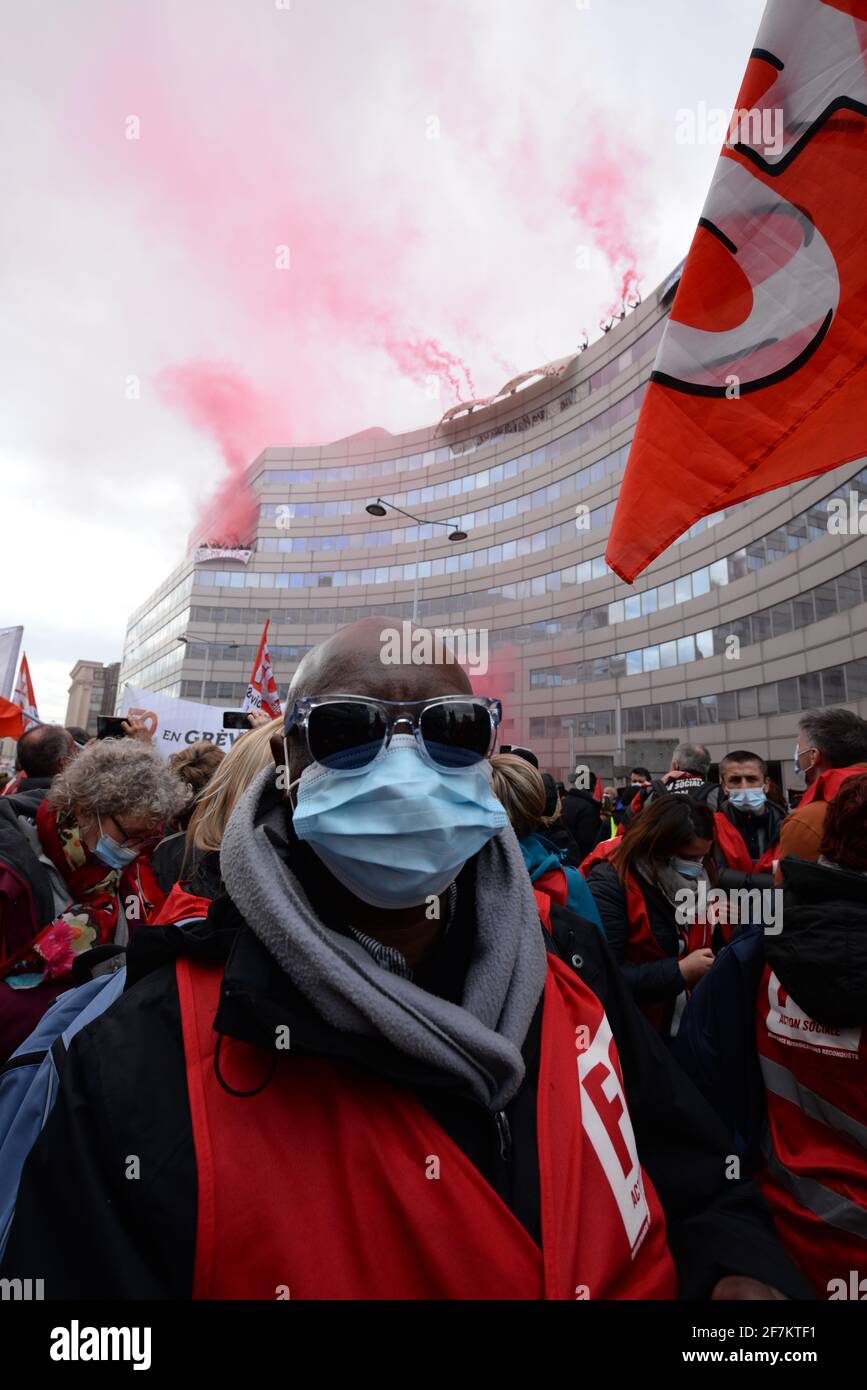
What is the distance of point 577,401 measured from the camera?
3728cm

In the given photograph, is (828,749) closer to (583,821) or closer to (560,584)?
(583,821)

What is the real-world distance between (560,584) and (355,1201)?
36.7 meters

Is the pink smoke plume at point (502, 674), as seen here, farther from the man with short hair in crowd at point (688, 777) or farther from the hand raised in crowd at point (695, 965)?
the hand raised in crowd at point (695, 965)

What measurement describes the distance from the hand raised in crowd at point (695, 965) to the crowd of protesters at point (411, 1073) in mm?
873

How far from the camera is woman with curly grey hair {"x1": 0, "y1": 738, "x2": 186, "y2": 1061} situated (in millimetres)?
2555

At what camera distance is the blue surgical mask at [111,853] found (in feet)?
10.3

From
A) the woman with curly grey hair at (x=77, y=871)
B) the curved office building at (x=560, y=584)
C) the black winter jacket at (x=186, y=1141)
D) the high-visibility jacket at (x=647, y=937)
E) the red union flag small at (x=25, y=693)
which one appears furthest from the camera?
the curved office building at (x=560, y=584)

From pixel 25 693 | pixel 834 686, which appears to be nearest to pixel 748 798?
pixel 25 693

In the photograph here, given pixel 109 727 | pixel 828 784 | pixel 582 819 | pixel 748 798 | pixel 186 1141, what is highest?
pixel 109 727

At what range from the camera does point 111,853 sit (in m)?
3.17

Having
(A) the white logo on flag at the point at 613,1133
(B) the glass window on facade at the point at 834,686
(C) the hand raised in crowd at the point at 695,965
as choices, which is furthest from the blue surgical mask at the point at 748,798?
(B) the glass window on facade at the point at 834,686

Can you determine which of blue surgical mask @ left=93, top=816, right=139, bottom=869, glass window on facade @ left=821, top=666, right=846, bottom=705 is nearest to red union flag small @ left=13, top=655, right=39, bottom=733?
blue surgical mask @ left=93, top=816, right=139, bottom=869

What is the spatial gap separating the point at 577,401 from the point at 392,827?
40686mm

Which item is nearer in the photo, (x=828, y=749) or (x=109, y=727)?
(x=828, y=749)
